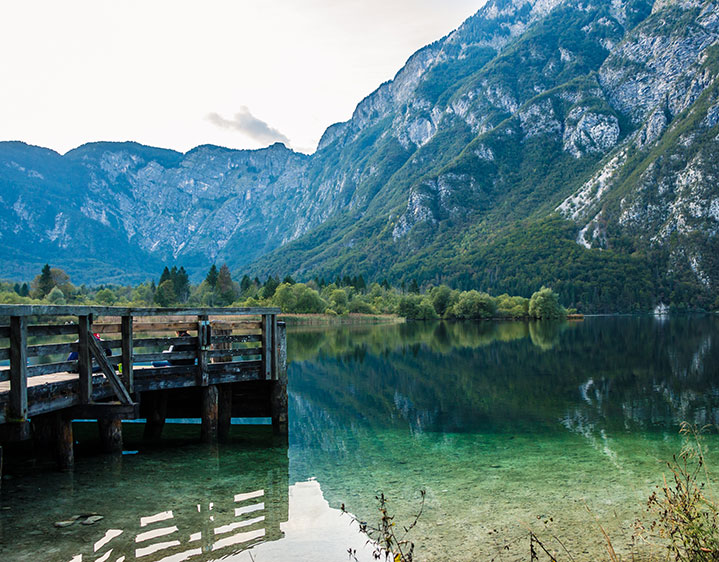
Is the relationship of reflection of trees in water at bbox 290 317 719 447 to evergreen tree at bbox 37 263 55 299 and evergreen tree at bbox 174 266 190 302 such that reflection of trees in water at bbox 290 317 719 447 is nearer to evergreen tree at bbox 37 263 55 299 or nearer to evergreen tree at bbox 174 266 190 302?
evergreen tree at bbox 37 263 55 299

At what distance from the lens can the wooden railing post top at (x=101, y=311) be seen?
10.9m

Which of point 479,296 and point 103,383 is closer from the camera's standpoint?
point 103,383

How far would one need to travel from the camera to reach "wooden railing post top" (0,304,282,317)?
10.9 metres

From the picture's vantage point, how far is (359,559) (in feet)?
28.8

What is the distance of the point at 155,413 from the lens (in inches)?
694

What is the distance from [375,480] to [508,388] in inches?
692

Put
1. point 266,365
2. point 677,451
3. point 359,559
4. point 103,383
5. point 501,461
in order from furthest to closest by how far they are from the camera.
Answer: point 266,365, point 677,451, point 501,461, point 103,383, point 359,559

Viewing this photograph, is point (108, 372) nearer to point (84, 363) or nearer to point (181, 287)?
point (84, 363)

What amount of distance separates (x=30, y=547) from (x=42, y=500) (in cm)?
256

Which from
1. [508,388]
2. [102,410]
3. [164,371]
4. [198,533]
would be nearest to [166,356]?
[164,371]

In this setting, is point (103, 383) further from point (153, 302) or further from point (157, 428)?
point (153, 302)

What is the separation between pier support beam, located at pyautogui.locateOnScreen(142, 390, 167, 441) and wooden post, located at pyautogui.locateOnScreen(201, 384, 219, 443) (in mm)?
1674

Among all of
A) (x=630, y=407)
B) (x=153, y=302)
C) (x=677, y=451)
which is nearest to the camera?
(x=677, y=451)

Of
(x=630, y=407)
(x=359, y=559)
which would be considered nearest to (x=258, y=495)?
(x=359, y=559)
